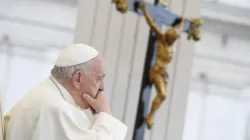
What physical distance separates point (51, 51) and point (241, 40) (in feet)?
5.89

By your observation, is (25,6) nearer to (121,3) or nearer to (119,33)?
(119,33)

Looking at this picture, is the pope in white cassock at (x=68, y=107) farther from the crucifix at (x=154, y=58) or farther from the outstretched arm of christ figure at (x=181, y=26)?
the outstretched arm of christ figure at (x=181, y=26)

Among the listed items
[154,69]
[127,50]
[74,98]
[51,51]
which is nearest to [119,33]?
[127,50]

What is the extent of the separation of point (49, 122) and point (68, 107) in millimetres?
93

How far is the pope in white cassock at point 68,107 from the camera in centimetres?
252

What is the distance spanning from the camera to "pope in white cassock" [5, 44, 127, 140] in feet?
8.25

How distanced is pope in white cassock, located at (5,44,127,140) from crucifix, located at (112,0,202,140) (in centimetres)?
76

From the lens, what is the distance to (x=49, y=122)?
2514 millimetres

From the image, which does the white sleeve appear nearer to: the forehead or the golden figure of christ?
the forehead

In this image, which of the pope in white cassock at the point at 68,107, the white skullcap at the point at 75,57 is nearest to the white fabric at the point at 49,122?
the pope in white cassock at the point at 68,107

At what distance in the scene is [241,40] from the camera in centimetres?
636

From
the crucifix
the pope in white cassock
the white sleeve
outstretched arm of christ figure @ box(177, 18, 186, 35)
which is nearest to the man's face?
the pope in white cassock

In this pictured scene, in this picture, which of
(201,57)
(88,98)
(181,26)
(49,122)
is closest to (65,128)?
(49,122)

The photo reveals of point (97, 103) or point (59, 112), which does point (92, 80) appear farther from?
point (59, 112)
